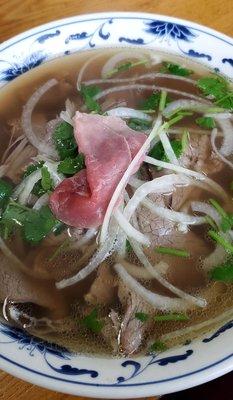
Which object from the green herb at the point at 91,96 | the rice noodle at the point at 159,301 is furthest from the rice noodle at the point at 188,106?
the rice noodle at the point at 159,301

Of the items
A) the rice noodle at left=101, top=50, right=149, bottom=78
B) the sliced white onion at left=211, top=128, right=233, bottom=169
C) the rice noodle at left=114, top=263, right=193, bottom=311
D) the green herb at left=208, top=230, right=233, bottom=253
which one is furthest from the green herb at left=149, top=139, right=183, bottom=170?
the rice noodle at left=101, top=50, right=149, bottom=78

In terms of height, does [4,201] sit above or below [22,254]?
above

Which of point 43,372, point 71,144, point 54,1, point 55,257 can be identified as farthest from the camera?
point 54,1

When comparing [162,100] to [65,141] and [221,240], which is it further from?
[221,240]

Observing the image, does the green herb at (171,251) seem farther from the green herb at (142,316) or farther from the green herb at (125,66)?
the green herb at (125,66)

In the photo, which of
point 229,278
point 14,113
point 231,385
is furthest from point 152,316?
point 14,113

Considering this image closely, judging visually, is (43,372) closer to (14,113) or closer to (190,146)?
(190,146)
